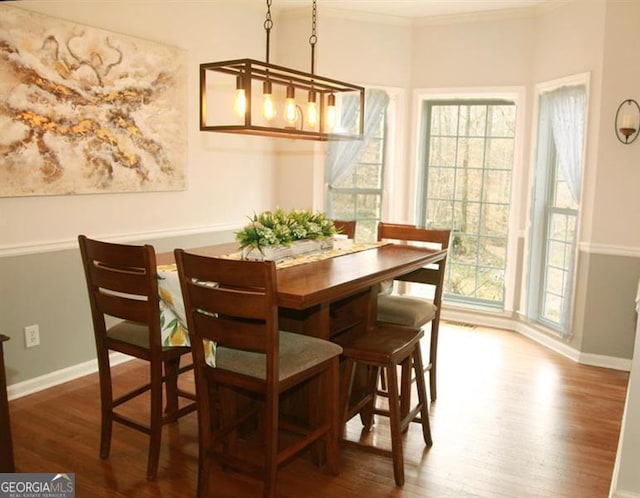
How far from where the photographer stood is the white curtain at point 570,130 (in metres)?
4.43

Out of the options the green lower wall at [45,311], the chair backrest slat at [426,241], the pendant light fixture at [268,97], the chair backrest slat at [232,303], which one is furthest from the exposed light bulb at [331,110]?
the green lower wall at [45,311]

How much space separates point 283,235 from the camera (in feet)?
9.59

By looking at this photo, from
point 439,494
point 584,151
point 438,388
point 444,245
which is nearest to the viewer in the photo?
point 439,494

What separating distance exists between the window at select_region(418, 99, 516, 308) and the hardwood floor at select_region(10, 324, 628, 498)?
5.20ft

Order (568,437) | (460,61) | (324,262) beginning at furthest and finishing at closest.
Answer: (460,61), (568,437), (324,262)

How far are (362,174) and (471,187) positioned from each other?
3.33ft

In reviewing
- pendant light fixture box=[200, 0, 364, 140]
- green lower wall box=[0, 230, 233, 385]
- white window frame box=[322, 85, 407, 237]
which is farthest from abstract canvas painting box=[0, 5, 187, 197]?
white window frame box=[322, 85, 407, 237]

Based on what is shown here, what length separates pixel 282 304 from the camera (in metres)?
2.15

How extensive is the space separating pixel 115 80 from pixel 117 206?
0.83 m

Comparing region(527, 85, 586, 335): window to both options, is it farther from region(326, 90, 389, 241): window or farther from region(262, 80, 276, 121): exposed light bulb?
region(262, 80, 276, 121): exposed light bulb

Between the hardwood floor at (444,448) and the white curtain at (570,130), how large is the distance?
1.51 meters

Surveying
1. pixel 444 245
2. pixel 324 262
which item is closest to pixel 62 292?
pixel 324 262

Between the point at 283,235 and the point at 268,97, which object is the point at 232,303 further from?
the point at 268,97

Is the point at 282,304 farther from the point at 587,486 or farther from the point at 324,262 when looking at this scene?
the point at 587,486
